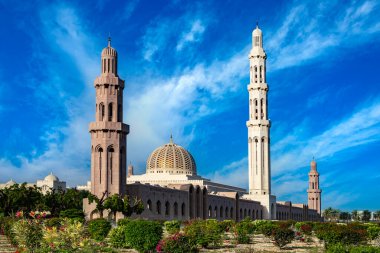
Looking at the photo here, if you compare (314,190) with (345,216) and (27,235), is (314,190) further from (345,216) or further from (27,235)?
(27,235)

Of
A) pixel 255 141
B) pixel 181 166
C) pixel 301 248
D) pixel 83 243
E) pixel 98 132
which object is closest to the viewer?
pixel 83 243

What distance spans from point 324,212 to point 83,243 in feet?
508

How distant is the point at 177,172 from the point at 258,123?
14806 millimetres

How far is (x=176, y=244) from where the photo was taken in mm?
19766

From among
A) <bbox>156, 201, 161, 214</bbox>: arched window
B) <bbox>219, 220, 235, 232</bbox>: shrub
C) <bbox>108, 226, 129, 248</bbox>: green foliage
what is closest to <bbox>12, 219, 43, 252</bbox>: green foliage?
<bbox>108, 226, 129, 248</bbox>: green foliage

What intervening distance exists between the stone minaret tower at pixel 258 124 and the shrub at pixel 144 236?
64483mm

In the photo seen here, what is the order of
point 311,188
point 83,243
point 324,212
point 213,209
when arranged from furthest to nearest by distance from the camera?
1. point 324,212
2. point 311,188
3. point 213,209
4. point 83,243

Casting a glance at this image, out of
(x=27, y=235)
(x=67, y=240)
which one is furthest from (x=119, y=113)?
(x=67, y=240)

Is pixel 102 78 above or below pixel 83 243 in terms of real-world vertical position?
above

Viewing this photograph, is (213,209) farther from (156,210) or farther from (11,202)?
(11,202)

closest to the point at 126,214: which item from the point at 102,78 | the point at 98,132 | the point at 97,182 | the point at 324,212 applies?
the point at 97,182

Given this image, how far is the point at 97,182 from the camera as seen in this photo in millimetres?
49469

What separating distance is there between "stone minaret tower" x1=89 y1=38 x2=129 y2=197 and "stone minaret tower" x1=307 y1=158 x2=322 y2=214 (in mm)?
71967

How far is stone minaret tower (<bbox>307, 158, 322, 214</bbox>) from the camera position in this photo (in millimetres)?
116875
